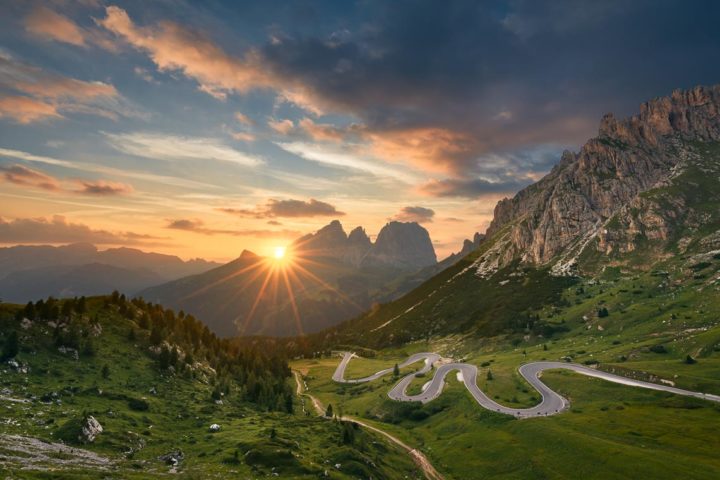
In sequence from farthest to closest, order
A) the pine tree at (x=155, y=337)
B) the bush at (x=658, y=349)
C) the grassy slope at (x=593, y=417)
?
the bush at (x=658, y=349) < the pine tree at (x=155, y=337) < the grassy slope at (x=593, y=417)

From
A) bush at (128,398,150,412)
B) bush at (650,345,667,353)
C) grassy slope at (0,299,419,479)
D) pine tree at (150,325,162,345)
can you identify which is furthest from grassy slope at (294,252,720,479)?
pine tree at (150,325,162,345)

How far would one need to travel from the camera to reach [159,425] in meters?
71.8

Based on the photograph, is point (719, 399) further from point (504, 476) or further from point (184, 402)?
point (184, 402)

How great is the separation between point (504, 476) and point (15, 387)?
90.7 metres

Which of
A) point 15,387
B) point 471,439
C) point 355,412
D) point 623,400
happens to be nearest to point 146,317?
point 15,387

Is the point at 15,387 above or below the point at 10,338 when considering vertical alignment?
below

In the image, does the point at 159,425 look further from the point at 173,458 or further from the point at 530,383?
the point at 530,383

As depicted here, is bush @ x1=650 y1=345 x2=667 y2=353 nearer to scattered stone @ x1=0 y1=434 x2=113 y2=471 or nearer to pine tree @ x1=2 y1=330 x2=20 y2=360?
scattered stone @ x1=0 y1=434 x2=113 y2=471

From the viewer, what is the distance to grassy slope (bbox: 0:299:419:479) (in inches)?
2093

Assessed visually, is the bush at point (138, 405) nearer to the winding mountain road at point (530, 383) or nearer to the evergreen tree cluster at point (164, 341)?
the evergreen tree cluster at point (164, 341)

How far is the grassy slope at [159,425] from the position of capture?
53.2 m

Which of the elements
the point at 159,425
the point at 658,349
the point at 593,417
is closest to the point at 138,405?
the point at 159,425

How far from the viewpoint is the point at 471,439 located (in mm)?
93625

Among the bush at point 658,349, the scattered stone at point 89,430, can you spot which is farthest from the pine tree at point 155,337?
the bush at point 658,349
